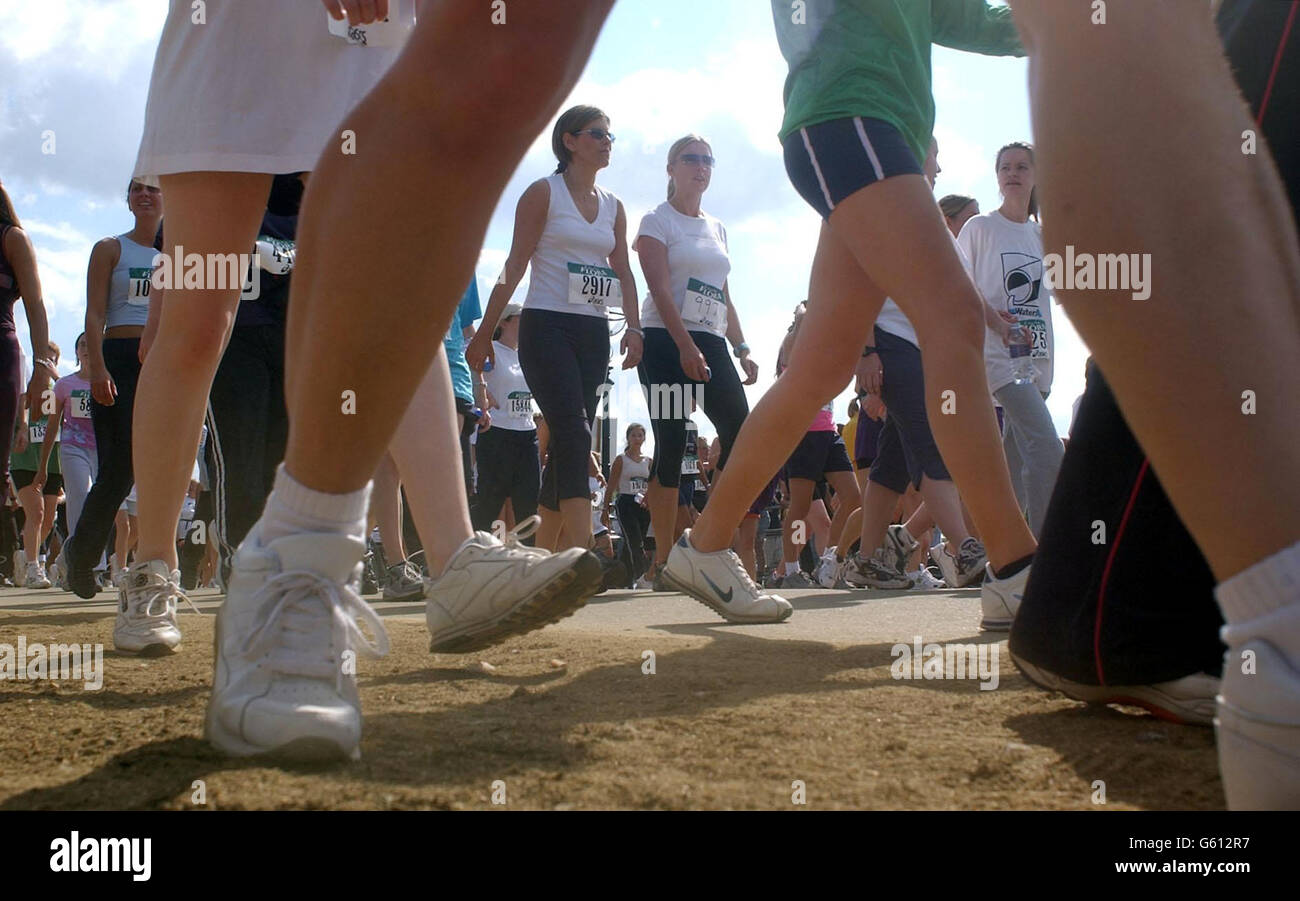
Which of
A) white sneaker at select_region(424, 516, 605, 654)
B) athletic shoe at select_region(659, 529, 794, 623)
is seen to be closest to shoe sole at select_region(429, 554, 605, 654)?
white sneaker at select_region(424, 516, 605, 654)

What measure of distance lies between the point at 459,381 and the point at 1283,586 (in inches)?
217

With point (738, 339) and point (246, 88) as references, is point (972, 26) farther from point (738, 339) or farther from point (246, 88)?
point (738, 339)

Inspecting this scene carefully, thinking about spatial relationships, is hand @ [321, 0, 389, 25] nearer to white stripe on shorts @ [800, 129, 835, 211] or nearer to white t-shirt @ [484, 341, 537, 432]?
white stripe on shorts @ [800, 129, 835, 211]

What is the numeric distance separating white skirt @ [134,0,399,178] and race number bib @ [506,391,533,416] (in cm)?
509

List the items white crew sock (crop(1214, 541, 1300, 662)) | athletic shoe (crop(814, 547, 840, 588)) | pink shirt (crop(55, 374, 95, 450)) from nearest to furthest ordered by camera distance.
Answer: white crew sock (crop(1214, 541, 1300, 662)), athletic shoe (crop(814, 547, 840, 588)), pink shirt (crop(55, 374, 95, 450))

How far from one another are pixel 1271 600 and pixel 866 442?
7.85m

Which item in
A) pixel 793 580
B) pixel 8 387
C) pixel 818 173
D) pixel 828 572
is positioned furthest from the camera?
pixel 793 580

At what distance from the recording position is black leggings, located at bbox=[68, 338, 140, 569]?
5148 millimetres

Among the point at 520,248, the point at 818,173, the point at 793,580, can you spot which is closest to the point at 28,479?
the point at 793,580

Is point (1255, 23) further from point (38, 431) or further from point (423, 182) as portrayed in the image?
point (38, 431)

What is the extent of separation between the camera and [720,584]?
137 inches

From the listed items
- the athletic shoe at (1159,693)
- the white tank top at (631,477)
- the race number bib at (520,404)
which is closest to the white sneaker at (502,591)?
the athletic shoe at (1159,693)

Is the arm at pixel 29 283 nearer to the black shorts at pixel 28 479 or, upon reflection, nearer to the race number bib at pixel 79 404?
the race number bib at pixel 79 404

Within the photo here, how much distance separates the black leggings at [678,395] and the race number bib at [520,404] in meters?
2.02
